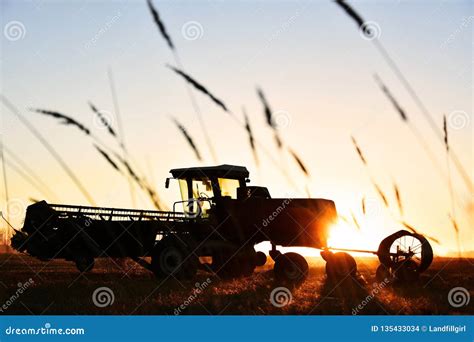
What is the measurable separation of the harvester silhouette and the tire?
0.02 m

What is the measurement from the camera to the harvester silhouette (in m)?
12.7

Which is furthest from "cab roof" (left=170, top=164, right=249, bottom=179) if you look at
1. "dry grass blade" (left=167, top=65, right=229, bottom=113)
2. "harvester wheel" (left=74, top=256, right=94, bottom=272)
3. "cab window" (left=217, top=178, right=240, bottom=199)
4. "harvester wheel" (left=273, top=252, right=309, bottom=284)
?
"dry grass blade" (left=167, top=65, right=229, bottom=113)

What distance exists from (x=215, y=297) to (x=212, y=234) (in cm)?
474

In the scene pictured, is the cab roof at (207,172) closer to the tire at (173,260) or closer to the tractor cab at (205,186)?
the tractor cab at (205,186)

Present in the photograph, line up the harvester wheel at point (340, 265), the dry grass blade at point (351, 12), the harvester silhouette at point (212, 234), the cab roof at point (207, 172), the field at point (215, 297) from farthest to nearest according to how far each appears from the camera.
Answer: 1. the cab roof at point (207, 172)
2. the harvester wheel at point (340, 265)
3. the harvester silhouette at point (212, 234)
4. the field at point (215, 297)
5. the dry grass blade at point (351, 12)

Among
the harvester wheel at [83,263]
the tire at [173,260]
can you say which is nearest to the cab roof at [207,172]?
the tire at [173,260]

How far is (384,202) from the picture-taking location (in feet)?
26.1

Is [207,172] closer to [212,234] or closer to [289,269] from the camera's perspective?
[212,234]

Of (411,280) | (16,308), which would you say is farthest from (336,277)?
(16,308)

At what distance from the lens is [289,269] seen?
14961mm

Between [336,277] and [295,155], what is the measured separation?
324 inches

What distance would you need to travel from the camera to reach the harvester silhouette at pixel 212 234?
1270 centimetres

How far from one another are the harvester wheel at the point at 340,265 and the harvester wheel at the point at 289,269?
708 millimetres

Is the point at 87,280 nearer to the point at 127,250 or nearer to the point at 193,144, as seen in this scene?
the point at 127,250
